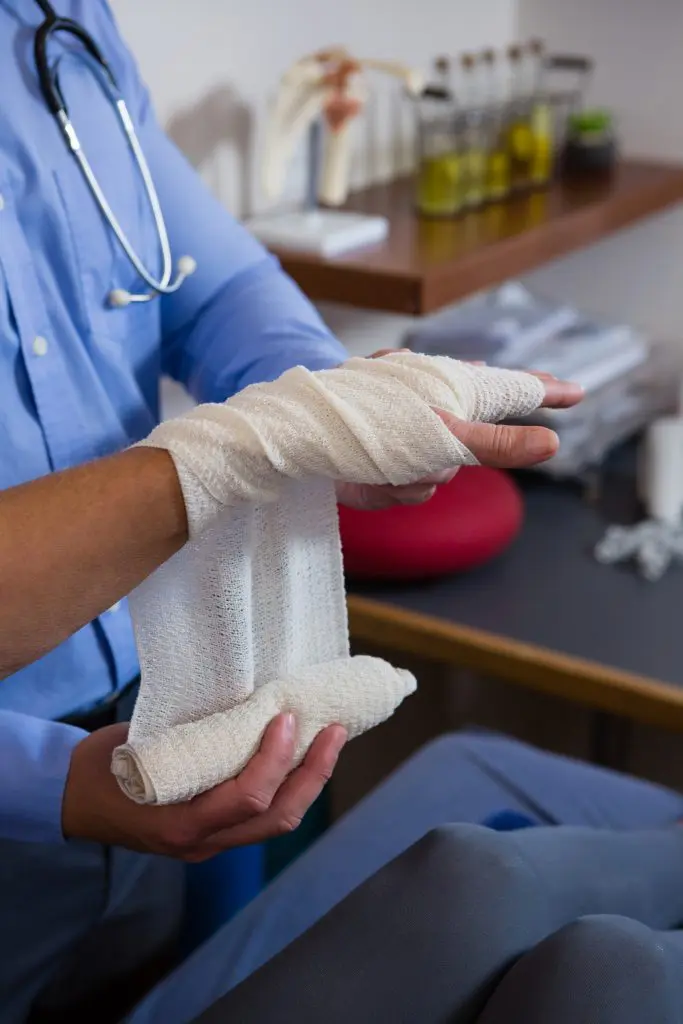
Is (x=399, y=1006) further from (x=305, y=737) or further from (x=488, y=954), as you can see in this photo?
(x=305, y=737)

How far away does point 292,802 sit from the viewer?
0.71 m

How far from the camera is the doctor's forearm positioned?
60cm

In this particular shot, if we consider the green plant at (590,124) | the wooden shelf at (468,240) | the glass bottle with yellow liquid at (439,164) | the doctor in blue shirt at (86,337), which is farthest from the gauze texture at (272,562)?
the green plant at (590,124)

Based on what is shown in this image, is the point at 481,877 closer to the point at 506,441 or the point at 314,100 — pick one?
the point at 506,441

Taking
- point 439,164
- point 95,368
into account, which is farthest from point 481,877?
point 439,164

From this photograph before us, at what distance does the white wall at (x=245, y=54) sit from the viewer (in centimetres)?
143

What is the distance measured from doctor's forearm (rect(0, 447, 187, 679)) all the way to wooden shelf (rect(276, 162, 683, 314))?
817 millimetres

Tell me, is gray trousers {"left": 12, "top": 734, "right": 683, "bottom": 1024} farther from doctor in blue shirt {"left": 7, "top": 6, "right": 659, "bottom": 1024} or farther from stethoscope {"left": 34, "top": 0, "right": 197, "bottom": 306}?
stethoscope {"left": 34, "top": 0, "right": 197, "bottom": 306}

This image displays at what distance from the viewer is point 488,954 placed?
0.77m

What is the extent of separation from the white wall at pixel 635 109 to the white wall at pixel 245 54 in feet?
0.86

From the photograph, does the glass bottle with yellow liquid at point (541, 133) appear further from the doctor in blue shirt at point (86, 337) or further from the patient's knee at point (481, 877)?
the patient's knee at point (481, 877)

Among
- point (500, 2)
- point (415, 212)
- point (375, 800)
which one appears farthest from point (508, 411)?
point (500, 2)

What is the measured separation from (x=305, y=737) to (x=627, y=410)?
129 cm

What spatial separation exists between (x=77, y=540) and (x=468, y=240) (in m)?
1.07
